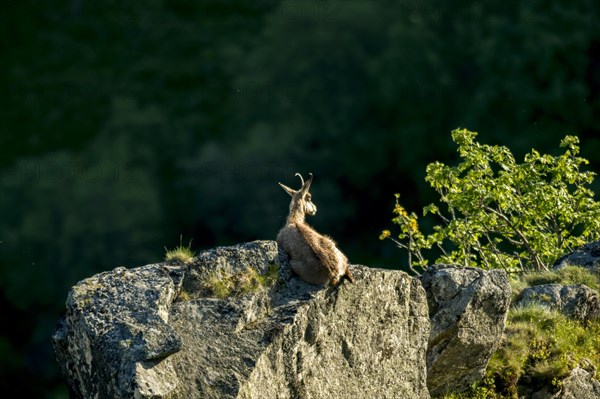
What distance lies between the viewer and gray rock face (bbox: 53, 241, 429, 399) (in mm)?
11125

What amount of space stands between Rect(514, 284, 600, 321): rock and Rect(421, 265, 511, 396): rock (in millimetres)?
2318

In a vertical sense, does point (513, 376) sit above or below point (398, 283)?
below

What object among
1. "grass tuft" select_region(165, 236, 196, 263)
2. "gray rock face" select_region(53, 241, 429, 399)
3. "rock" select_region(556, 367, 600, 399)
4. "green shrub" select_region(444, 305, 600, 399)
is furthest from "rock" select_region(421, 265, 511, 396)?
"grass tuft" select_region(165, 236, 196, 263)

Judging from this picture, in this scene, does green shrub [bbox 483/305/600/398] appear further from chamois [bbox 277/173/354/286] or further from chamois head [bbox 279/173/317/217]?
chamois [bbox 277/173/354/286]

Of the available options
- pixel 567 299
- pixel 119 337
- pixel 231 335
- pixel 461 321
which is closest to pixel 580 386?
pixel 567 299

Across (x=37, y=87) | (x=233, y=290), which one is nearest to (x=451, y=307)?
(x=233, y=290)

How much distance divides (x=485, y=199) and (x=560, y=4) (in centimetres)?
3511

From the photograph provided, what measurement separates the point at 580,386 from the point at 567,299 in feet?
6.56

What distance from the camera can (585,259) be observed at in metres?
21.2

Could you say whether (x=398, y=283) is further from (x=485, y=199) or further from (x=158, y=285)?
(x=485, y=199)

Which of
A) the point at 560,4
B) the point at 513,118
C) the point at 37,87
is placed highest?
the point at 560,4

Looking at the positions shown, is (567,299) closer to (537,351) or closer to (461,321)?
(537,351)

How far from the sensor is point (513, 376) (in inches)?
657

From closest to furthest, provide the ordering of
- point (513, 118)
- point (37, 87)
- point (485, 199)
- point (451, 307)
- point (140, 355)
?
1. point (140, 355)
2. point (451, 307)
3. point (485, 199)
4. point (513, 118)
5. point (37, 87)
